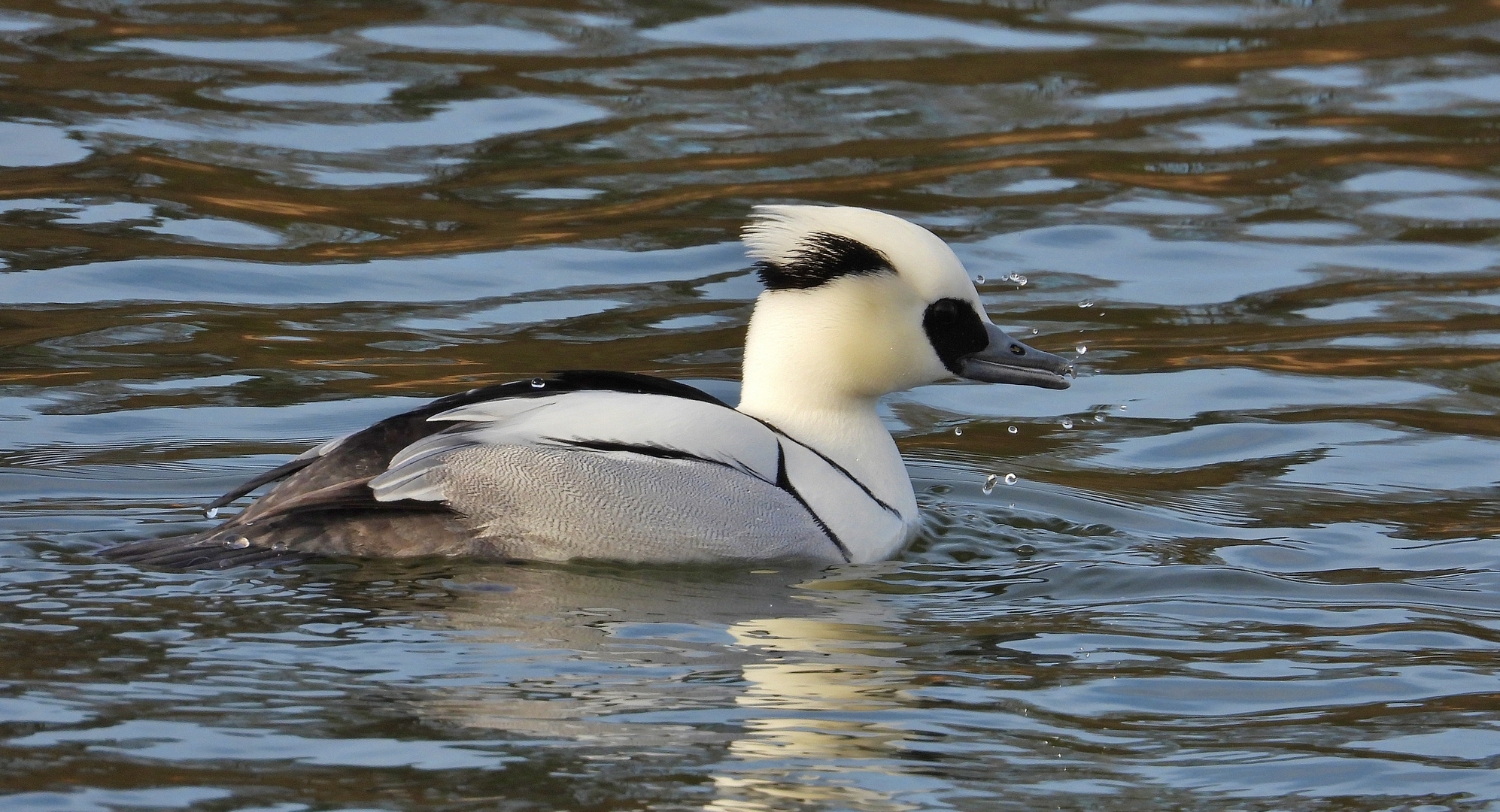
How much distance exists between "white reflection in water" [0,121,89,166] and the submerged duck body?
522 cm

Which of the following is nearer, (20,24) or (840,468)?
(840,468)

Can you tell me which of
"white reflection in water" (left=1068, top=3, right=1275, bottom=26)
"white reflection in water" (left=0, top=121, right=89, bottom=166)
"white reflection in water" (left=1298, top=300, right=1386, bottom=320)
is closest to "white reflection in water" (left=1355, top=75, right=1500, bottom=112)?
"white reflection in water" (left=1068, top=3, right=1275, bottom=26)

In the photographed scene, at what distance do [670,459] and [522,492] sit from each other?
0.43 m

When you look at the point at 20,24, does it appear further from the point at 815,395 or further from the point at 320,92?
the point at 815,395

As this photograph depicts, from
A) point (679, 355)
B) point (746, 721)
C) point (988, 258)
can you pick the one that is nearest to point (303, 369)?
point (679, 355)

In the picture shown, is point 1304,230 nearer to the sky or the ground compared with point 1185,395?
nearer to the sky

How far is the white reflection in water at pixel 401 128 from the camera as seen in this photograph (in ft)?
37.7

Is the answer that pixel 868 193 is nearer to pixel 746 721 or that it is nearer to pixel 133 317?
pixel 133 317

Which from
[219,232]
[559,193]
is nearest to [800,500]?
[219,232]

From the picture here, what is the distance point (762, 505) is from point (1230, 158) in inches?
266

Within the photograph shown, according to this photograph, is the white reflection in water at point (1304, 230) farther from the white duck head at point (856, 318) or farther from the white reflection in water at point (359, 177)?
the white duck head at point (856, 318)

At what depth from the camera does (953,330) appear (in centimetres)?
669

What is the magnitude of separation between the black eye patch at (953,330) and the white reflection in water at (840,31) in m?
7.31

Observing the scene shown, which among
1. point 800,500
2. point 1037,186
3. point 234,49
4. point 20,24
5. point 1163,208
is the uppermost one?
point 20,24
